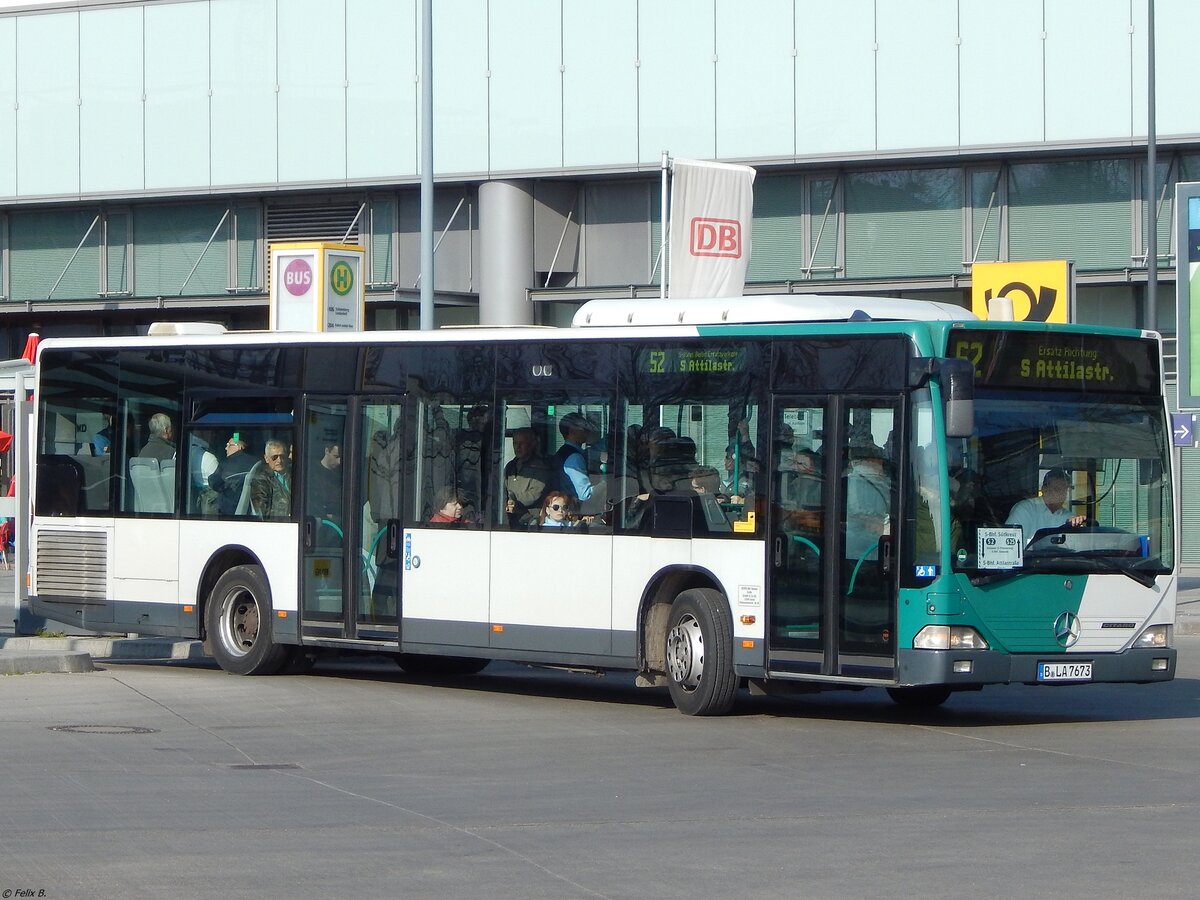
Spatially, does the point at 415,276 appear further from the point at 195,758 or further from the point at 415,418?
the point at 195,758

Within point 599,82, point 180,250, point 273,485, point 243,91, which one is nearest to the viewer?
point 273,485

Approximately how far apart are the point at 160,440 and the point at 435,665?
3.09m

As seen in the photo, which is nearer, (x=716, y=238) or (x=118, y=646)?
(x=118, y=646)

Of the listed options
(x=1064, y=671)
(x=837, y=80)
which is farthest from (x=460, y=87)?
(x=1064, y=671)

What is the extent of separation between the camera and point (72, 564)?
58.3 feet

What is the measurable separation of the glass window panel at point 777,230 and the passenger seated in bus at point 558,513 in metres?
19.0

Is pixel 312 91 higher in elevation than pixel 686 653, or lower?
higher

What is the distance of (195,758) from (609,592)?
380 centimetres

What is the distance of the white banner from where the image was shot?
75.5 ft

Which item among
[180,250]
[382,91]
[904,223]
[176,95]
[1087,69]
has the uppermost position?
[176,95]

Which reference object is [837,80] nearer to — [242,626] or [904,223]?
[904,223]

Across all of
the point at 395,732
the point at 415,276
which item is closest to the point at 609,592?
the point at 395,732

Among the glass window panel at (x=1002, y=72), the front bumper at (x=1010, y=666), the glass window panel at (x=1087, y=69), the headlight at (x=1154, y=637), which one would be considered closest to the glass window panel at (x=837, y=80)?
the glass window panel at (x=1002, y=72)

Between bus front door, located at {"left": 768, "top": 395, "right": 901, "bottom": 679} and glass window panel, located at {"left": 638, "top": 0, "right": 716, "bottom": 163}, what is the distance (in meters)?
19.7
